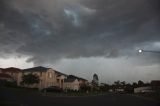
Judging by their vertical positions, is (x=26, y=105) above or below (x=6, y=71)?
below

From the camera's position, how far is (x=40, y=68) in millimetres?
99000

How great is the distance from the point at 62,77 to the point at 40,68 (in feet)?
42.6

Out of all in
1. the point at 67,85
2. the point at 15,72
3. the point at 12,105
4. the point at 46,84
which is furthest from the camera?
the point at 67,85

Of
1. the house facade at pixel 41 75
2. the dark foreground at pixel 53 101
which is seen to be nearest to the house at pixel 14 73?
the house facade at pixel 41 75

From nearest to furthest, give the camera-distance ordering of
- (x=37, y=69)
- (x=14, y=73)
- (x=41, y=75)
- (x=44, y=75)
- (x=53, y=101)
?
(x=53, y=101) < (x=41, y=75) < (x=44, y=75) < (x=37, y=69) < (x=14, y=73)

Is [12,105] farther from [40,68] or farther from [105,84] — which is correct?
[105,84]

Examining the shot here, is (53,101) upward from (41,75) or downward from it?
downward

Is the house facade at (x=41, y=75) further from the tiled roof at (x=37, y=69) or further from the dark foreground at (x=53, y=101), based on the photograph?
the dark foreground at (x=53, y=101)

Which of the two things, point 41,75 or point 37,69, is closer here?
point 41,75

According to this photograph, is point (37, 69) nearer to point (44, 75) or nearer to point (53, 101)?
point (44, 75)

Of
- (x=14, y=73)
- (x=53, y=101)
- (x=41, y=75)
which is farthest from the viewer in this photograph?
(x=14, y=73)

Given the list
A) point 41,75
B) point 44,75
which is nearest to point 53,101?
point 41,75

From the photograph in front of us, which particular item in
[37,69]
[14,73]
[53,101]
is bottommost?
[53,101]

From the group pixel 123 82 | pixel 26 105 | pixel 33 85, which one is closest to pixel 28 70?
pixel 33 85
